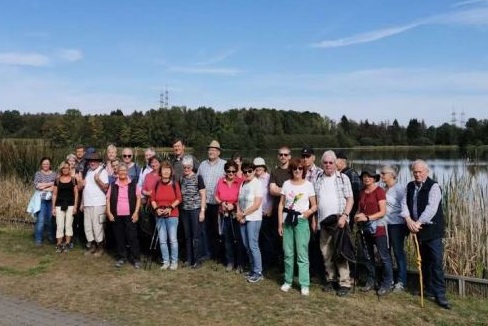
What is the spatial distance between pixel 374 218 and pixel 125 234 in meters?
3.75

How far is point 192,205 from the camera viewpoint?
699cm

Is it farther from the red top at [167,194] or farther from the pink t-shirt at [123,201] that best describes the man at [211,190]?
the pink t-shirt at [123,201]

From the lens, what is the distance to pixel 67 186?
8.20 metres

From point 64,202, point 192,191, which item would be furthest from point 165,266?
point 64,202

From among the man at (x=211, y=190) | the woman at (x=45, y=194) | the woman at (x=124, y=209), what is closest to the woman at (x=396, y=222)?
the man at (x=211, y=190)

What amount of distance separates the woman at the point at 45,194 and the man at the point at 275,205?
4.09 meters

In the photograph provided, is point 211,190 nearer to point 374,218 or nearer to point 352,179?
point 352,179

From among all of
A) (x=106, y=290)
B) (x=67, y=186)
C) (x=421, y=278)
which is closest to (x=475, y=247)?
(x=421, y=278)

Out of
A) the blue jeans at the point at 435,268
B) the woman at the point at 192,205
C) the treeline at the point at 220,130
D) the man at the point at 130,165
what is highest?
the treeline at the point at 220,130

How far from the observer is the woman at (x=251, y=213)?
6.37 meters

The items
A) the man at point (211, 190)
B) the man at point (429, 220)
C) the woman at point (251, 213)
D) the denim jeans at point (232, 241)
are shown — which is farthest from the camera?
the man at point (211, 190)

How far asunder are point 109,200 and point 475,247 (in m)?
5.05

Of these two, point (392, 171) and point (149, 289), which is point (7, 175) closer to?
point (149, 289)

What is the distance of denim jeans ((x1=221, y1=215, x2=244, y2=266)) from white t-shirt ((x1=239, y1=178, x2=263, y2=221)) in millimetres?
409
